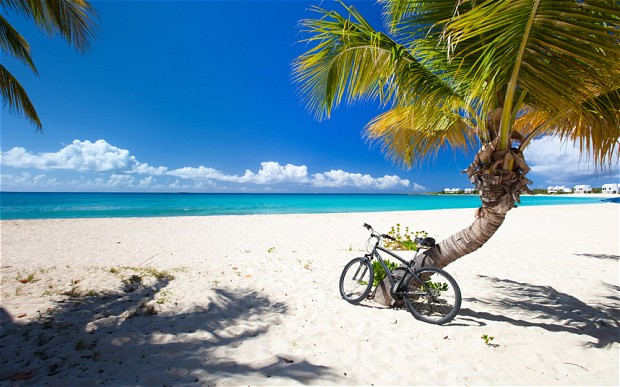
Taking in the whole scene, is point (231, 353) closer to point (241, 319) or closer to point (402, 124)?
point (241, 319)

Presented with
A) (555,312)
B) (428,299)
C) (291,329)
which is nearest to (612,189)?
(555,312)

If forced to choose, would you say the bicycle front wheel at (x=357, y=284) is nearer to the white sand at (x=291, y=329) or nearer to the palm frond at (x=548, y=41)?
the white sand at (x=291, y=329)

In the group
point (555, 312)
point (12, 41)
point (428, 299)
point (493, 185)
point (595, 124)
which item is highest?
point (12, 41)

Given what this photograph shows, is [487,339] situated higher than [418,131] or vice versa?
[418,131]

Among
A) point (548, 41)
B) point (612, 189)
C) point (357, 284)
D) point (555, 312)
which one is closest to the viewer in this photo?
point (548, 41)

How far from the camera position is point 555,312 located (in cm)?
420

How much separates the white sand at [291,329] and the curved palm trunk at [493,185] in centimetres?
130

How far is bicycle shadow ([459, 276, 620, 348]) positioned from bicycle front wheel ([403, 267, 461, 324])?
331 millimetres

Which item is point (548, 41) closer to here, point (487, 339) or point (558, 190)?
point (487, 339)

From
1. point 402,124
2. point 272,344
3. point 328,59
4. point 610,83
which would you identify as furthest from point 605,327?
point 328,59

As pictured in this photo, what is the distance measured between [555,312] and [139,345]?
19.3ft

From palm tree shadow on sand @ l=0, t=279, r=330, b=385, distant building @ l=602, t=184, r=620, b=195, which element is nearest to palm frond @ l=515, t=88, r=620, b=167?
palm tree shadow on sand @ l=0, t=279, r=330, b=385

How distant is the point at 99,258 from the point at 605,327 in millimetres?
11091

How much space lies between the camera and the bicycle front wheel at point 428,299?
11.8 feet
